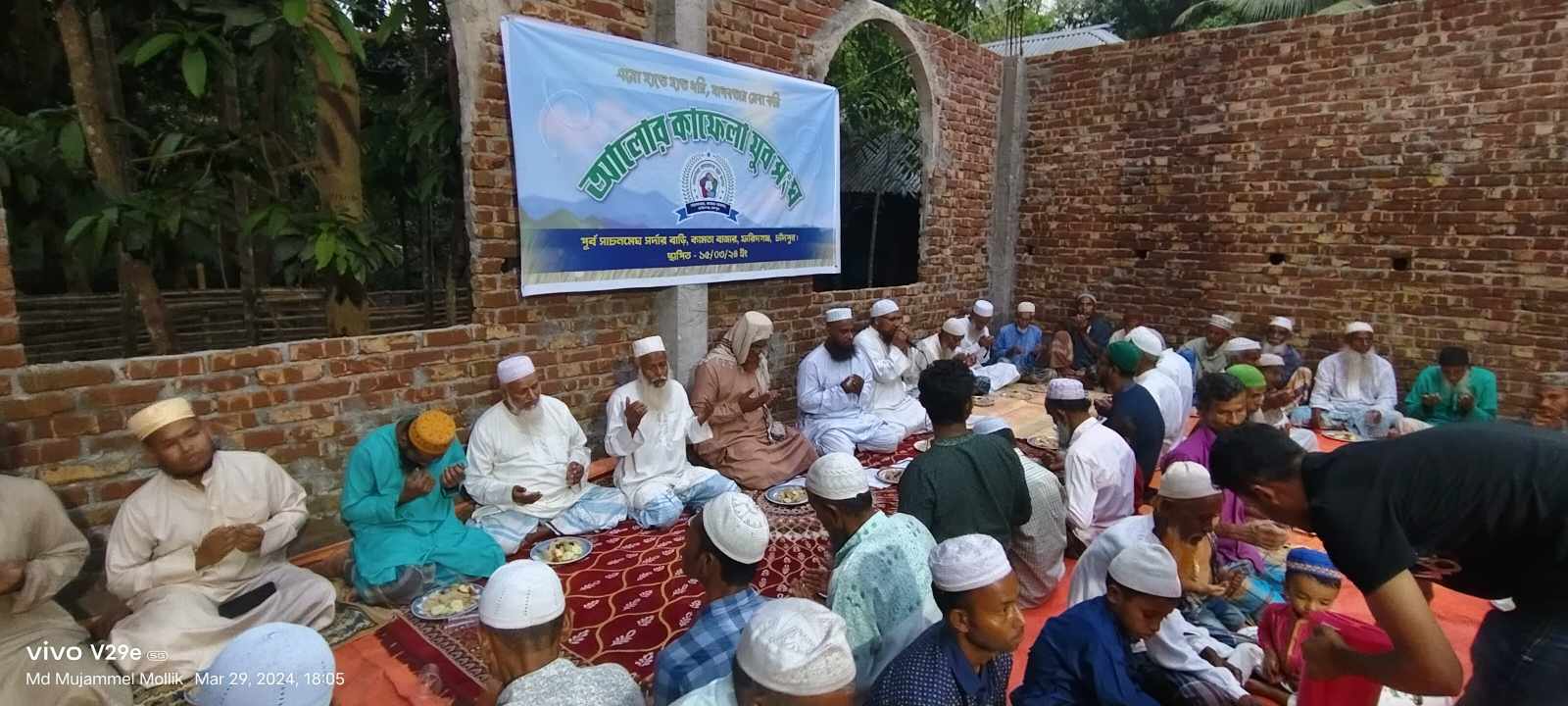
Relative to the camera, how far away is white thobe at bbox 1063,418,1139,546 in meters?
3.35

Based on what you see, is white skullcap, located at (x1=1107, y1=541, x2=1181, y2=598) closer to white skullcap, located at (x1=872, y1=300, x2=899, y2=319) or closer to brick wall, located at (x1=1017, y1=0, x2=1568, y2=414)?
white skullcap, located at (x1=872, y1=300, x2=899, y2=319)

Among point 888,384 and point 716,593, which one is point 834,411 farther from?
point 716,593

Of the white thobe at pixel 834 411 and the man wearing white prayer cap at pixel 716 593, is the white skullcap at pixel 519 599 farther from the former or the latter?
the white thobe at pixel 834 411

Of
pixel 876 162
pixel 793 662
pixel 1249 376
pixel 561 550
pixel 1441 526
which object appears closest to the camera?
pixel 793 662

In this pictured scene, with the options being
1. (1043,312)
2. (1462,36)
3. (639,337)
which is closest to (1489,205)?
(1462,36)

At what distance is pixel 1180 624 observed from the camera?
8.45 feet

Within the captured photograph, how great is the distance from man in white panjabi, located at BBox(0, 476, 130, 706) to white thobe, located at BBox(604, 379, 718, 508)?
2.44 metres

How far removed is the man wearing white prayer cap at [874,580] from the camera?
7.64ft

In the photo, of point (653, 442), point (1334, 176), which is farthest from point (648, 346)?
point (1334, 176)

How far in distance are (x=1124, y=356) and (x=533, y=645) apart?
3.33 m

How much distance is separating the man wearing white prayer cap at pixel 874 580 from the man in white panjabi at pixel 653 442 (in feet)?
7.25

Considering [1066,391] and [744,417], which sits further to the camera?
[744,417]

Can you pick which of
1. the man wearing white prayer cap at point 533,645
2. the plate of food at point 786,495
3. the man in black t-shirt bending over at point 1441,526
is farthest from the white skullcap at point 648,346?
the man in black t-shirt bending over at point 1441,526

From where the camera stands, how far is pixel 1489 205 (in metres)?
6.36
